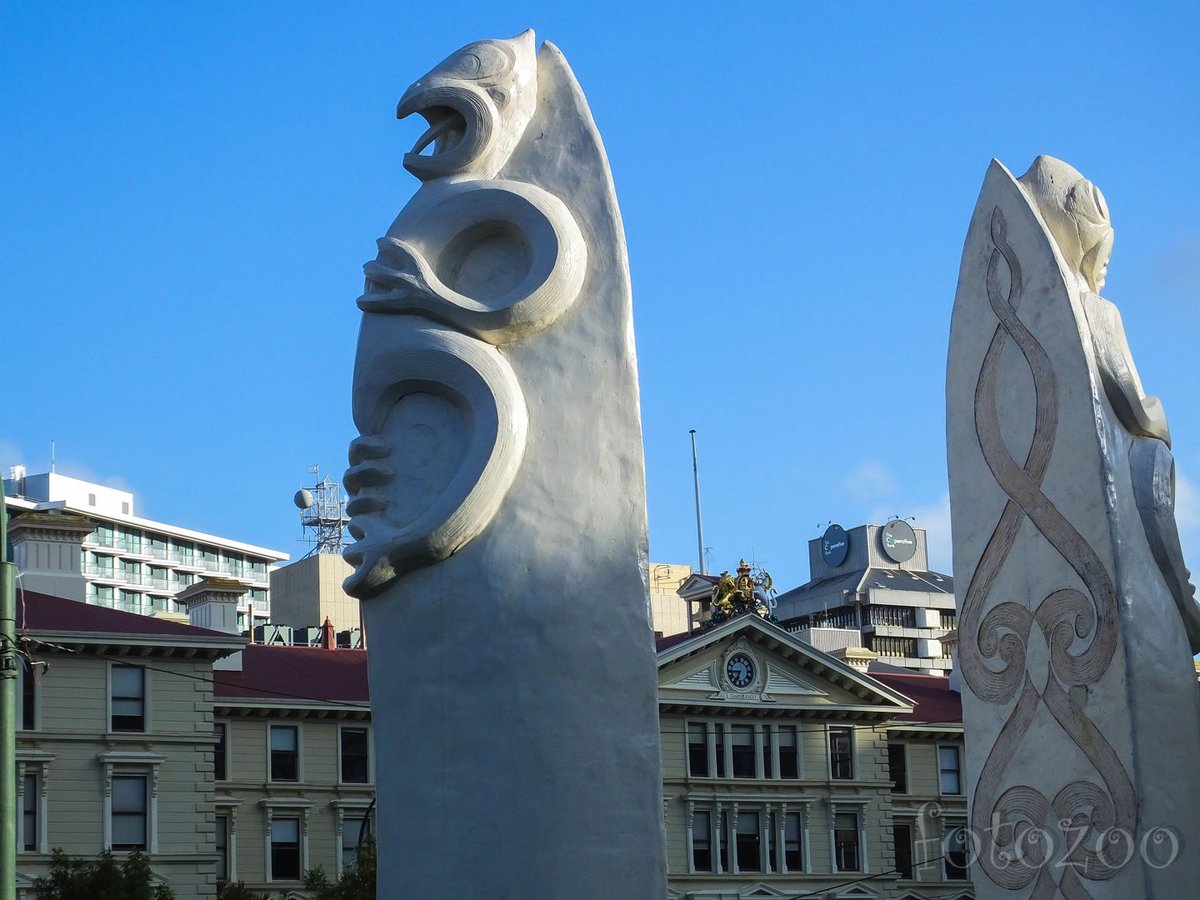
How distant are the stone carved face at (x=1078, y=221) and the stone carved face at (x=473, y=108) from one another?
22.2 ft

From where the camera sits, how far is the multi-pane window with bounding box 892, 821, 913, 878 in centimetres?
4909

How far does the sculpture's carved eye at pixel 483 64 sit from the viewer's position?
41.4ft

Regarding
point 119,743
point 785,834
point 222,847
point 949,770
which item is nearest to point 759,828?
point 785,834

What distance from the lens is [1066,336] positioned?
56.2ft

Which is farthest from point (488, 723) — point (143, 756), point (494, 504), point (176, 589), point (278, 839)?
point (176, 589)

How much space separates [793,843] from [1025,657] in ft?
102

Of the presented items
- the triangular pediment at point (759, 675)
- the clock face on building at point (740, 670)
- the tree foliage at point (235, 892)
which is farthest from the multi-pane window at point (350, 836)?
the clock face on building at point (740, 670)

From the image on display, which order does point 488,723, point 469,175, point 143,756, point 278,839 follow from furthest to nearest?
point 278,839
point 143,756
point 469,175
point 488,723

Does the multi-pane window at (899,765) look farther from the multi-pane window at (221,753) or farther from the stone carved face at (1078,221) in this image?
the stone carved face at (1078,221)

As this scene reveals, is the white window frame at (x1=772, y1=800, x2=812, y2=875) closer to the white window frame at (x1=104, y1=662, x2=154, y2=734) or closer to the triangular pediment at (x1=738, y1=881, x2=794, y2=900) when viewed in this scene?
the triangular pediment at (x1=738, y1=881, x2=794, y2=900)

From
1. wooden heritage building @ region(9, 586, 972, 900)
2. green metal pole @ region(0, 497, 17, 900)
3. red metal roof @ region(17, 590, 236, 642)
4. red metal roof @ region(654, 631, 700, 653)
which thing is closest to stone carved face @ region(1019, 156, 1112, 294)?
green metal pole @ region(0, 497, 17, 900)

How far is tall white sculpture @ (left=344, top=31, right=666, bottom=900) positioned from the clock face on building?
35549 mm

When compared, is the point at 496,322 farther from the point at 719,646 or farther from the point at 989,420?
the point at 719,646

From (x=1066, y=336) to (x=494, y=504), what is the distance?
7307 millimetres
